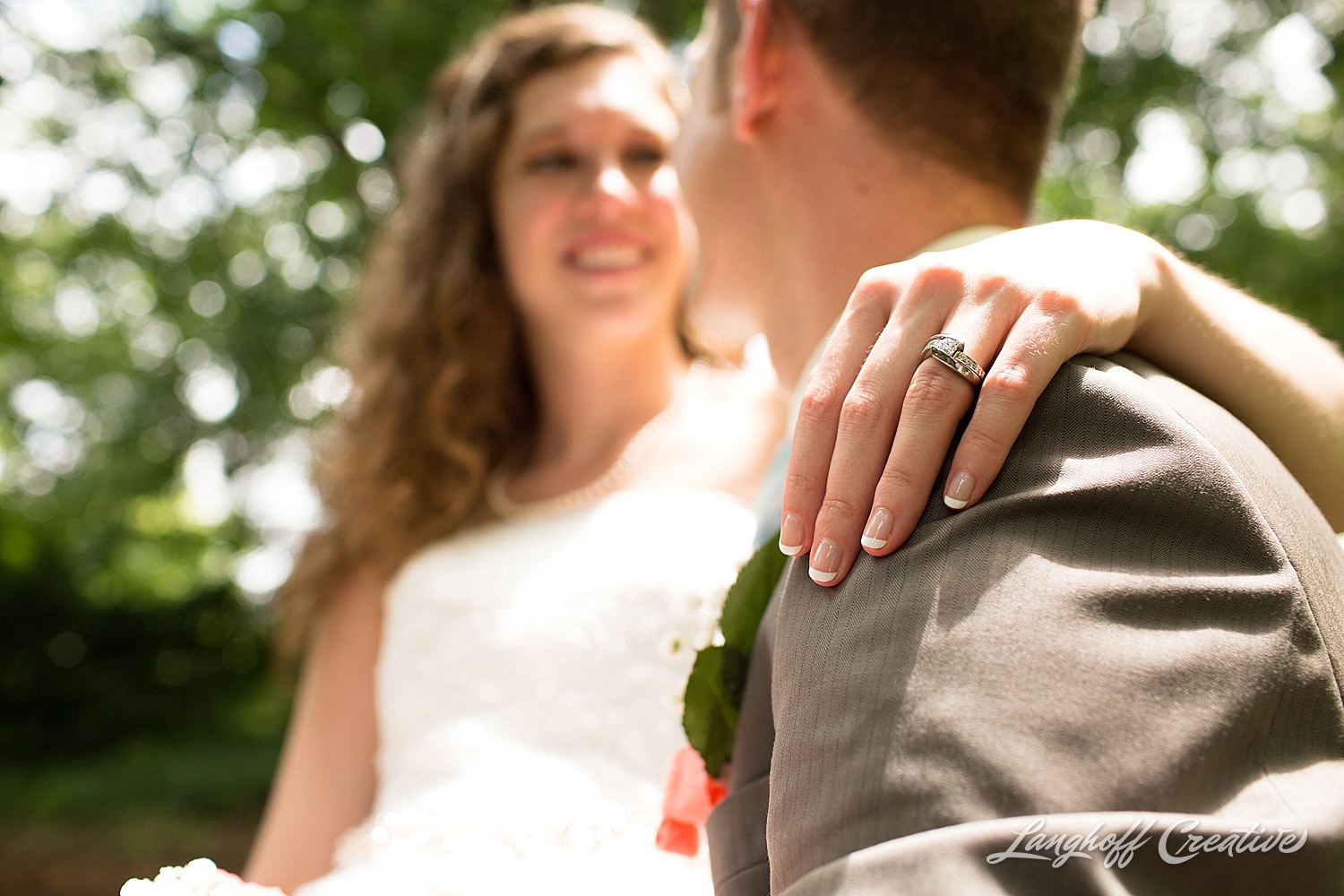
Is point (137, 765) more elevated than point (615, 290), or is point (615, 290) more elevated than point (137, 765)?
point (137, 765)

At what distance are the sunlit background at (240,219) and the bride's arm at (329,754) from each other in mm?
3239

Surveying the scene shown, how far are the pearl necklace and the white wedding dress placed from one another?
78 millimetres

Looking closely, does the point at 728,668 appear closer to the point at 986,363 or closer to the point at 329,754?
the point at 986,363

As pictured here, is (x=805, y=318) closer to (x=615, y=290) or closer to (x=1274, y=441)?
(x=1274, y=441)

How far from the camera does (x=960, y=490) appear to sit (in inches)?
41.3

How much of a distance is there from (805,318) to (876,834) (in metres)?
1.23

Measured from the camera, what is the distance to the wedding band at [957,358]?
1.10 meters

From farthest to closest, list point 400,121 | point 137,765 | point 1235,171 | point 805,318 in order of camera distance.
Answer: point 137,765 < point 1235,171 < point 400,121 < point 805,318

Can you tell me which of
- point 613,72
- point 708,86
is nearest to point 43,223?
point 613,72

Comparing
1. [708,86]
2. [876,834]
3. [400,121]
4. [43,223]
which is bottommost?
[876,834]

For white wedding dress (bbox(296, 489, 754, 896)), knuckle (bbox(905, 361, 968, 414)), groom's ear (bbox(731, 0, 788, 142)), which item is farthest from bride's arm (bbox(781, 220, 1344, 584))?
white wedding dress (bbox(296, 489, 754, 896))

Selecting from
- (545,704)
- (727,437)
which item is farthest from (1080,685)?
(727,437)

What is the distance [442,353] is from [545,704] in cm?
140

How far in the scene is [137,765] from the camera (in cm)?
1083
